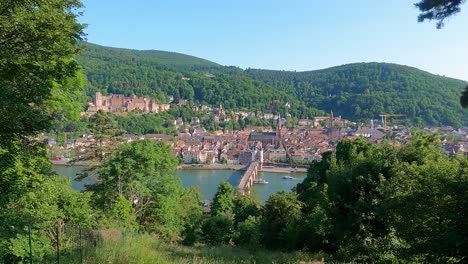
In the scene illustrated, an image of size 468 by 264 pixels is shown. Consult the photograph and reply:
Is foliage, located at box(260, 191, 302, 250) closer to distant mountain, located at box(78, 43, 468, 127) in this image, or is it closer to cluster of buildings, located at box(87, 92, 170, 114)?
cluster of buildings, located at box(87, 92, 170, 114)

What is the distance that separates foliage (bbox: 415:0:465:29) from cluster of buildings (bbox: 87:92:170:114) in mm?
73672

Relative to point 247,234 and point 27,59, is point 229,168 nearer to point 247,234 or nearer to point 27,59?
point 247,234

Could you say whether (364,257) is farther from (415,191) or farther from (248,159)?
(248,159)

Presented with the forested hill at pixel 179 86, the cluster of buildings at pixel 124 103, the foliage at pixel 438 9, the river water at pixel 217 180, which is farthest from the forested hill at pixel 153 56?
the foliage at pixel 438 9

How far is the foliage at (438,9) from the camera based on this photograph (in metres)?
3.18

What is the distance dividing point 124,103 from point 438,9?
7879cm

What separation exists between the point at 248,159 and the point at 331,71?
243 feet

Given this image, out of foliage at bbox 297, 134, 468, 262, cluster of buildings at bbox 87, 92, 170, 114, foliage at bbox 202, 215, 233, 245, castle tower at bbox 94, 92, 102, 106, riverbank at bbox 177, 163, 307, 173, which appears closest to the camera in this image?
foliage at bbox 297, 134, 468, 262

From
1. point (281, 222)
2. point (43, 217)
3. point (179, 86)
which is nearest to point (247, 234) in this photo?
point (281, 222)

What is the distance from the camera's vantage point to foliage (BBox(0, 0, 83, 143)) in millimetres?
3354

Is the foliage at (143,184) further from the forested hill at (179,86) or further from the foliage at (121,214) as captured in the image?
the forested hill at (179,86)

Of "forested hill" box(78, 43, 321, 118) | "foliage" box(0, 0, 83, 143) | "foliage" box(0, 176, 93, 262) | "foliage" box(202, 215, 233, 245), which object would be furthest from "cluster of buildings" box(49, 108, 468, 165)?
"foliage" box(0, 0, 83, 143)

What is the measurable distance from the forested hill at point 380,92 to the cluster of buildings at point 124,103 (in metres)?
43.4

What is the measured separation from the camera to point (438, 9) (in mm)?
3256
